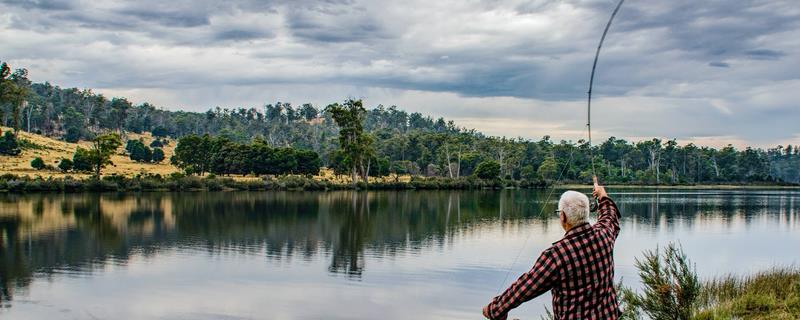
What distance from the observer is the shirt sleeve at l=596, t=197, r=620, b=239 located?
17.7 feet

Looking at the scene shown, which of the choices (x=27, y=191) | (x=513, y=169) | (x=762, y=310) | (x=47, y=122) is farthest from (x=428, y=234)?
(x=47, y=122)

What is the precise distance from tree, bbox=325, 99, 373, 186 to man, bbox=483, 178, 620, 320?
84.8 metres

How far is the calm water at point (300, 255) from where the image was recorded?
19.9 meters

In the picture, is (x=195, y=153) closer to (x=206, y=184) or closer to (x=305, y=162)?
(x=305, y=162)

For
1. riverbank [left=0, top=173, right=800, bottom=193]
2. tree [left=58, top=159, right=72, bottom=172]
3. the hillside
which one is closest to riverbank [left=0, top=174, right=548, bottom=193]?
riverbank [left=0, top=173, right=800, bottom=193]

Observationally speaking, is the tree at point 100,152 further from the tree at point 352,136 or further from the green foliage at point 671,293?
the green foliage at point 671,293

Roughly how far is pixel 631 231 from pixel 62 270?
2878 cm

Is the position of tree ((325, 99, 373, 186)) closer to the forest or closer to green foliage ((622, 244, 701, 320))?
the forest

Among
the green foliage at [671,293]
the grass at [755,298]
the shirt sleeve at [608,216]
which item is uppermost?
the shirt sleeve at [608,216]

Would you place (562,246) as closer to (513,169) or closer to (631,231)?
(631,231)

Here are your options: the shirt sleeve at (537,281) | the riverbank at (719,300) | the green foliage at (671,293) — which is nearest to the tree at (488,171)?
the riverbank at (719,300)

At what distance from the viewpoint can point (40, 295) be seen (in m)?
20.5

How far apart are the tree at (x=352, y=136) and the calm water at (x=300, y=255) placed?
34.4 metres

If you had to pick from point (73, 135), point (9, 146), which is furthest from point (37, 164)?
point (73, 135)
